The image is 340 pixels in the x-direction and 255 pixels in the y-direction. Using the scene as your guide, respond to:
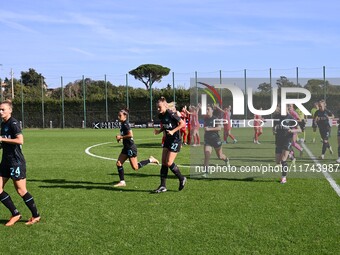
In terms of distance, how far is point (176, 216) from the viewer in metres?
6.82

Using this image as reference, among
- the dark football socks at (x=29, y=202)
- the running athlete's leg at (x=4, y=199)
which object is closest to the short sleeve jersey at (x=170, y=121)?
the dark football socks at (x=29, y=202)

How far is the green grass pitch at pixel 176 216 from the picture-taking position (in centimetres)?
536

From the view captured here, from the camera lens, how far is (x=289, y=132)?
10.1 m

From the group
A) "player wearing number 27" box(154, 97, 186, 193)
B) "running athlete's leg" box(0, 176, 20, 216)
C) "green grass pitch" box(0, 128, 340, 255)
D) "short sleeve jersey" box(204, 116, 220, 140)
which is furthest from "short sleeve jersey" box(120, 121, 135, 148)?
"running athlete's leg" box(0, 176, 20, 216)

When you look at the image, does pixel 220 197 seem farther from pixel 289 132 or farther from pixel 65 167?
pixel 65 167

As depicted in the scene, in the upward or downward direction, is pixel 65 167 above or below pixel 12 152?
below

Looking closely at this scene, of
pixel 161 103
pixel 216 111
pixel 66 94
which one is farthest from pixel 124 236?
pixel 66 94

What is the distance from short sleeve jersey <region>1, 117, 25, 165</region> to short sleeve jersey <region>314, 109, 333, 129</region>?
9933mm

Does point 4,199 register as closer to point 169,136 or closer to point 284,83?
point 169,136

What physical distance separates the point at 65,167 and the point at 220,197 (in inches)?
249

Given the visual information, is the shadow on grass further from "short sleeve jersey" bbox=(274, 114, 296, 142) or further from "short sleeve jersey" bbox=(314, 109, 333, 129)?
"short sleeve jersey" bbox=(314, 109, 333, 129)

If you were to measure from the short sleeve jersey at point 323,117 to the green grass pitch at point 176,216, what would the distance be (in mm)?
3884

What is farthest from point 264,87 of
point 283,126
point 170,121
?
point 170,121

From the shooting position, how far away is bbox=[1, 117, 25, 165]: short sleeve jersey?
6410 millimetres
